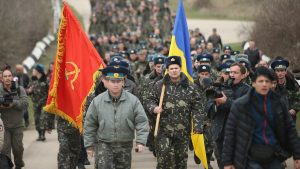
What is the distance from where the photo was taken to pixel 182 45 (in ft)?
49.7

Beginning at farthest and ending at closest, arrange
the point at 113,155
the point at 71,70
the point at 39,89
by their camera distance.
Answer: the point at 39,89 → the point at 71,70 → the point at 113,155

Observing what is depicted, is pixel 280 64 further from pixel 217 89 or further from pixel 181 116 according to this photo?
pixel 217 89

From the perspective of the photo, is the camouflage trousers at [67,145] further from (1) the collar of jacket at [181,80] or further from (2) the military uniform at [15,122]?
(1) the collar of jacket at [181,80]

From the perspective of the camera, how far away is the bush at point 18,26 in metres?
30.3

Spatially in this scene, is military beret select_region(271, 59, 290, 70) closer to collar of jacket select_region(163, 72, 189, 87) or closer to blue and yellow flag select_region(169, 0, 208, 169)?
blue and yellow flag select_region(169, 0, 208, 169)

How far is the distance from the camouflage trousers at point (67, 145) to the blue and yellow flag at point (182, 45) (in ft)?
6.95

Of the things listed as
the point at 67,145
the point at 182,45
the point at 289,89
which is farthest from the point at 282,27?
the point at 67,145

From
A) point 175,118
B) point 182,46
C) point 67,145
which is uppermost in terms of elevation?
point 182,46

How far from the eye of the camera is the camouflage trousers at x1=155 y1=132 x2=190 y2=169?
1304 centimetres

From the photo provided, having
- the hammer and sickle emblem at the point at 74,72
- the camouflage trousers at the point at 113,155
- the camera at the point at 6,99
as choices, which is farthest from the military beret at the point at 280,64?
the camera at the point at 6,99

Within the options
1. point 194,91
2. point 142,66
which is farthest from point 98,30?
point 194,91

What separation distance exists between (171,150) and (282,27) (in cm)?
1192

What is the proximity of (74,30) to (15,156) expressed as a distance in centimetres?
262

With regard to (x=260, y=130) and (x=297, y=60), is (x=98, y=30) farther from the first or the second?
(x=260, y=130)
